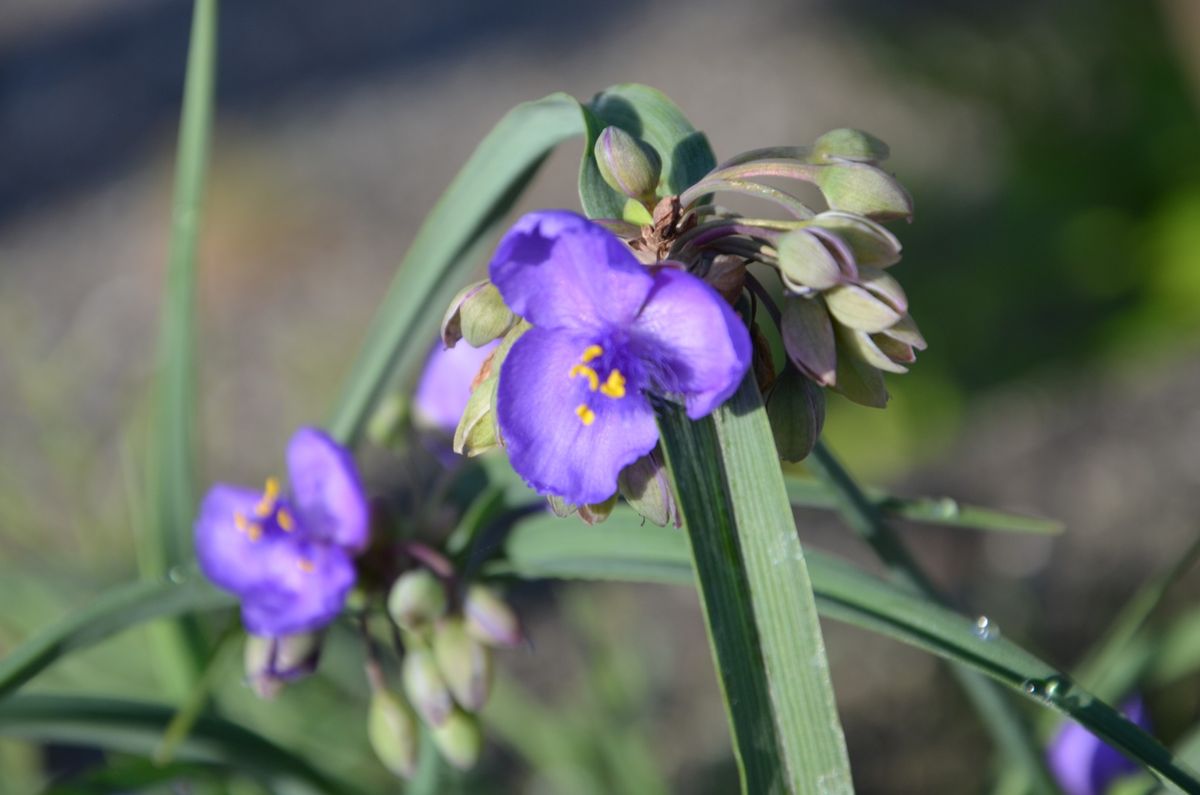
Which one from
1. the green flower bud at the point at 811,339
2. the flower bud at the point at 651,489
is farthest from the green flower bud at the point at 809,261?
the flower bud at the point at 651,489

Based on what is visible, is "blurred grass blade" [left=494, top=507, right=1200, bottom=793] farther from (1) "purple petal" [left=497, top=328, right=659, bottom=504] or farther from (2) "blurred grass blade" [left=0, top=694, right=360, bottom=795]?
(2) "blurred grass blade" [left=0, top=694, right=360, bottom=795]

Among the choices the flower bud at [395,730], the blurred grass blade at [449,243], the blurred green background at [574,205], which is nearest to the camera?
the blurred grass blade at [449,243]

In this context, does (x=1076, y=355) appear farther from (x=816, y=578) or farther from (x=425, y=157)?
(x=816, y=578)

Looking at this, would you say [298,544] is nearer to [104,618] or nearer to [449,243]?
[104,618]

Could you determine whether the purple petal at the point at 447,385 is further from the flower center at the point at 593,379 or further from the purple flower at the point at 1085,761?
the purple flower at the point at 1085,761

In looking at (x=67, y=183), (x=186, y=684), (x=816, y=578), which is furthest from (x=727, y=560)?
(x=67, y=183)

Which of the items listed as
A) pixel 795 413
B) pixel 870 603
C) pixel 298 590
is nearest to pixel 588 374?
pixel 795 413

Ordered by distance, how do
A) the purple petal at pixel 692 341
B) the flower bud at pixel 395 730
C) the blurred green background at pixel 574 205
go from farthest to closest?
the blurred green background at pixel 574 205 → the flower bud at pixel 395 730 → the purple petal at pixel 692 341

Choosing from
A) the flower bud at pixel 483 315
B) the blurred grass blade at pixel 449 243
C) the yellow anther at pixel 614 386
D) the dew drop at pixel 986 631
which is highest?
the blurred grass blade at pixel 449 243
